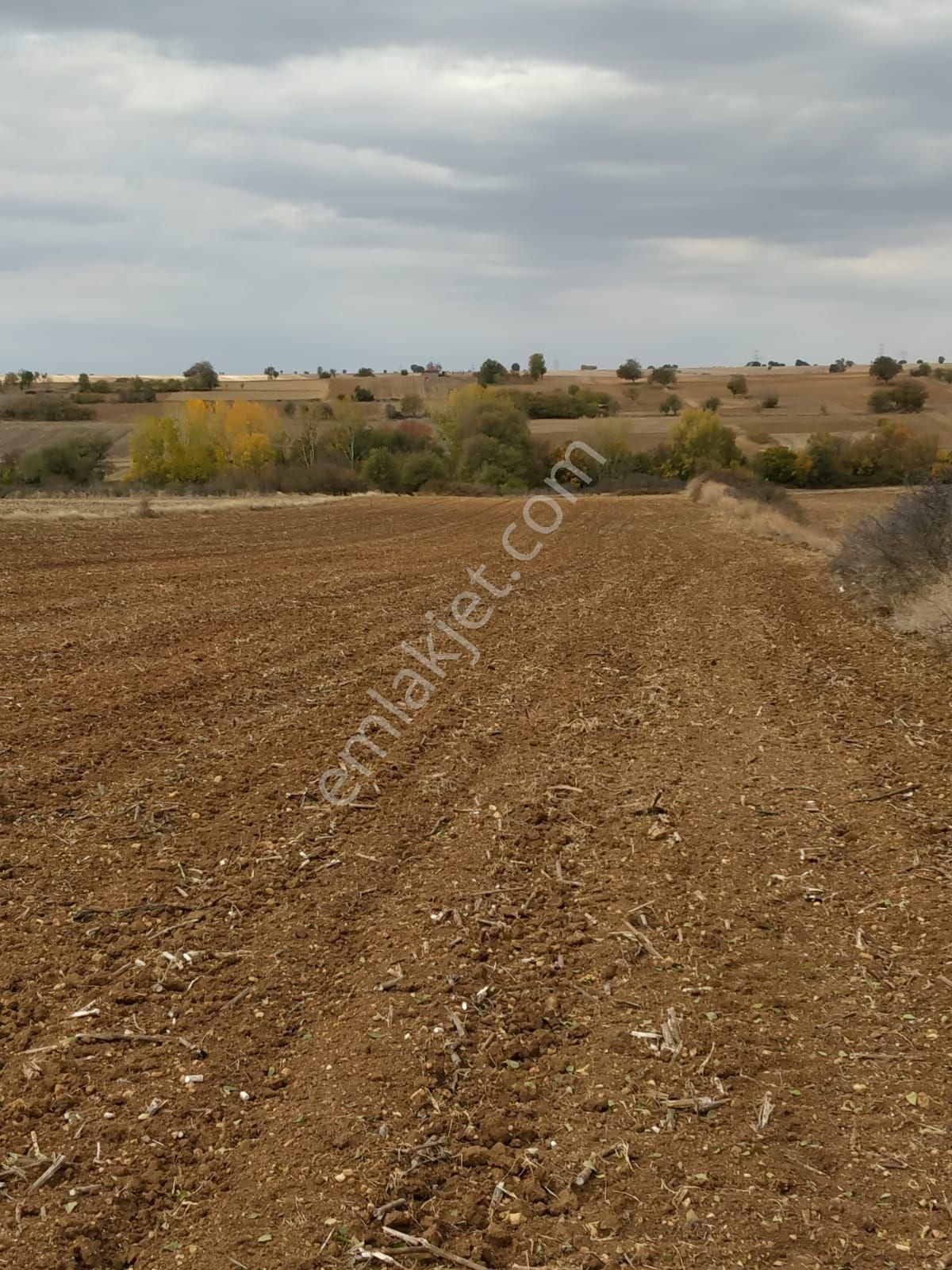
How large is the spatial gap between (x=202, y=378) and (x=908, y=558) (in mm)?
102921

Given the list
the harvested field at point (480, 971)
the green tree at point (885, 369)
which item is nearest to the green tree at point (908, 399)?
the green tree at point (885, 369)

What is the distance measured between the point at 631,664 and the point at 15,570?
1058 centimetres

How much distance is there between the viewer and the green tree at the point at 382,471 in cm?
5631

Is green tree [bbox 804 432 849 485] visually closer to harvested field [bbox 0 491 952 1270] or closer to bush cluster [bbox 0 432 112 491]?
bush cluster [bbox 0 432 112 491]

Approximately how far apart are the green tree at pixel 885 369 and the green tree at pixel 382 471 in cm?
5694

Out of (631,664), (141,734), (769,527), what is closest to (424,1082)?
A: (141,734)

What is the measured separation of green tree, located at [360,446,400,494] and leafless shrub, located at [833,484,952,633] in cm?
4412

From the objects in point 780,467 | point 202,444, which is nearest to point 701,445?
point 780,467

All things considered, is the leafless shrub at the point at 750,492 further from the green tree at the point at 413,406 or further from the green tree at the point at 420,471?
the green tree at the point at 413,406

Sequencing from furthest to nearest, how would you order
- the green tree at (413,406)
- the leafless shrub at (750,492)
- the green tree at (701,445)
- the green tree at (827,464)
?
the green tree at (413,406) → the green tree at (701,445) → the green tree at (827,464) → the leafless shrub at (750,492)

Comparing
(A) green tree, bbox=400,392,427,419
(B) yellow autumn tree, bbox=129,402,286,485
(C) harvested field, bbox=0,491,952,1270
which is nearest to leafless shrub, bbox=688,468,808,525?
(C) harvested field, bbox=0,491,952,1270

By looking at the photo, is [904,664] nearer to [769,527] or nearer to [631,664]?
[631,664]

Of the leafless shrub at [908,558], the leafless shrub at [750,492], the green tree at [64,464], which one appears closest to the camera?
the leafless shrub at [908,558]

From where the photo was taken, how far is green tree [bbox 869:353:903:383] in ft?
301
